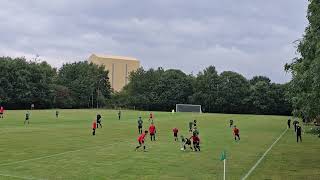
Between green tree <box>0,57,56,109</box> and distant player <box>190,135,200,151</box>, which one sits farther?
green tree <box>0,57,56,109</box>

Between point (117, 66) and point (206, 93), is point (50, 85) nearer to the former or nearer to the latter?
point (206, 93)

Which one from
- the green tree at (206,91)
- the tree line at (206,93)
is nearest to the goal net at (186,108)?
the green tree at (206,91)

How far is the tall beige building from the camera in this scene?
191375 mm

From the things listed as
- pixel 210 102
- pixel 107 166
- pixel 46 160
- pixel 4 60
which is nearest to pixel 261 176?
pixel 107 166

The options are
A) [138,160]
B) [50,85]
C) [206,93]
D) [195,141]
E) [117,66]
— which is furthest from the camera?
[117,66]

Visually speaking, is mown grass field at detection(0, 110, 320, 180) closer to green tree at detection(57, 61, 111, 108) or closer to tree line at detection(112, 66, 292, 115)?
tree line at detection(112, 66, 292, 115)

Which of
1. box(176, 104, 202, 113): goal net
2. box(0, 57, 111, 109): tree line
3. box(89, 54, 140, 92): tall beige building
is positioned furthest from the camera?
box(89, 54, 140, 92): tall beige building

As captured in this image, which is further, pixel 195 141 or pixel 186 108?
pixel 186 108

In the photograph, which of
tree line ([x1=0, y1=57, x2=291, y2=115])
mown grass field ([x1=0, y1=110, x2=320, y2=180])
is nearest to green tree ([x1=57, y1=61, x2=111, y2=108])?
tree line ([x1=0, y1=57, x2=291, y2=115])

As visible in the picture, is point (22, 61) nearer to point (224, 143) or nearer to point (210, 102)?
point (210, 102)

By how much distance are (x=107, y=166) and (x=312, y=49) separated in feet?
37.5

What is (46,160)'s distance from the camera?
2459 cm

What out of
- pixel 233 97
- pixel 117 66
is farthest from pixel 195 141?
Answer: pixel 117 66

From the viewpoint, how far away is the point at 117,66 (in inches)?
A: 7653
